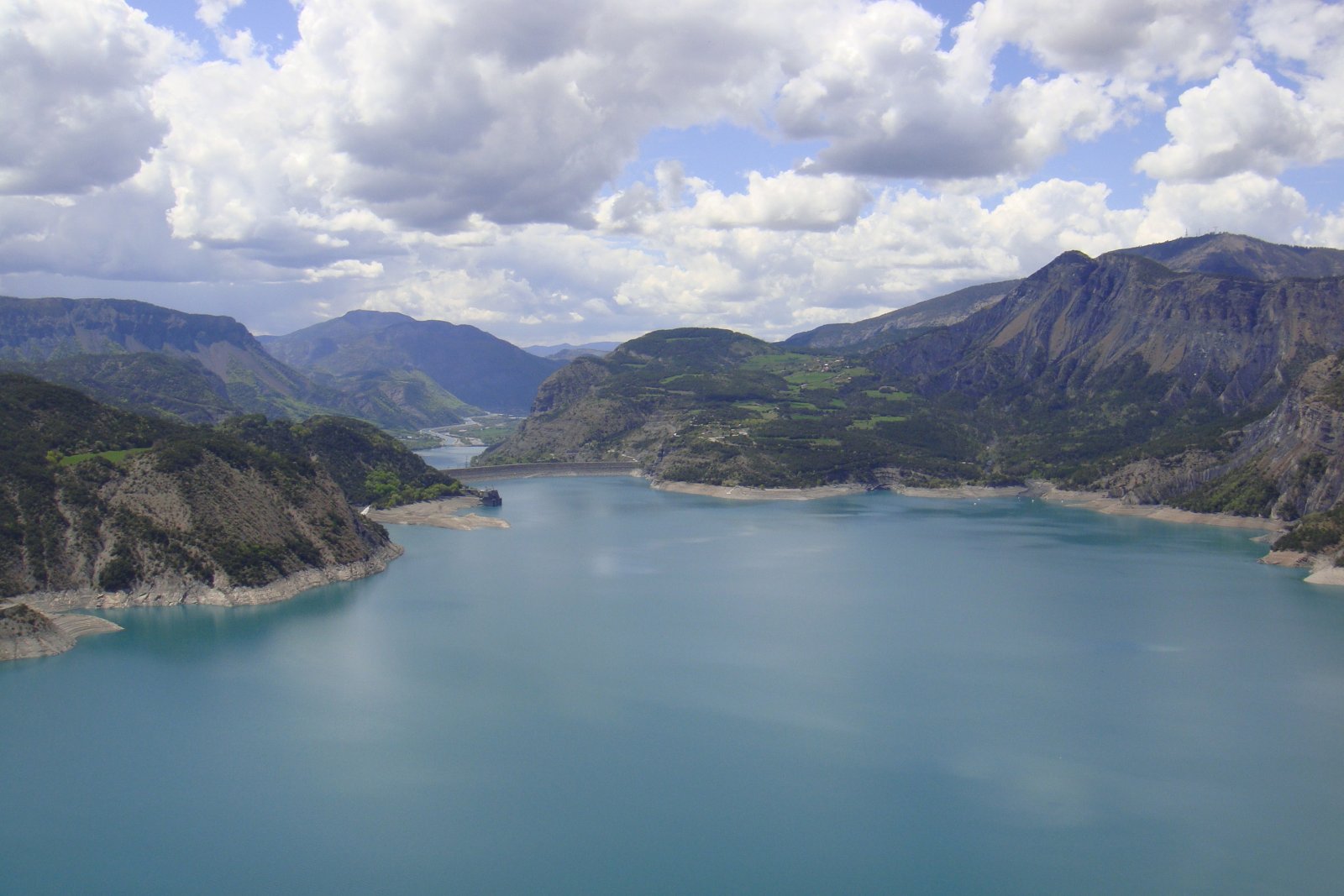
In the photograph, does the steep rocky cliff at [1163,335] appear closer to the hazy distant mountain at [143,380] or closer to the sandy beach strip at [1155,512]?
the sandy beach strip at [1155,512]

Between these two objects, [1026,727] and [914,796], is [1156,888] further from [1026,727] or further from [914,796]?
[1026,727]

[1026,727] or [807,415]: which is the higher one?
[807,415]

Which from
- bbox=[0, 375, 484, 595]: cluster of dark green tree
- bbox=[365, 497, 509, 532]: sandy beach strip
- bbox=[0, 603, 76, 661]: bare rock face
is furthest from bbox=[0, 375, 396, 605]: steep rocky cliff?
bbox=[365, 497, 509, 532]: sandy beach strip

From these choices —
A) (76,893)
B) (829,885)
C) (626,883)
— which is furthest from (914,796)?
(76,893)

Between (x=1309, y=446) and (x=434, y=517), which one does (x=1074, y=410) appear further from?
(x=434, y=517)

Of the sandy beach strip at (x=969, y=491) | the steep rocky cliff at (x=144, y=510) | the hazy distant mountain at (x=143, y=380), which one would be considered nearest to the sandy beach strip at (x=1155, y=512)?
the sandy beach strip at (x=969, y=491)

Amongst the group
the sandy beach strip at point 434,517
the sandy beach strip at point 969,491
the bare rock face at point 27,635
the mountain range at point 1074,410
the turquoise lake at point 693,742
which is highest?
the mountain range at point 1074,410
